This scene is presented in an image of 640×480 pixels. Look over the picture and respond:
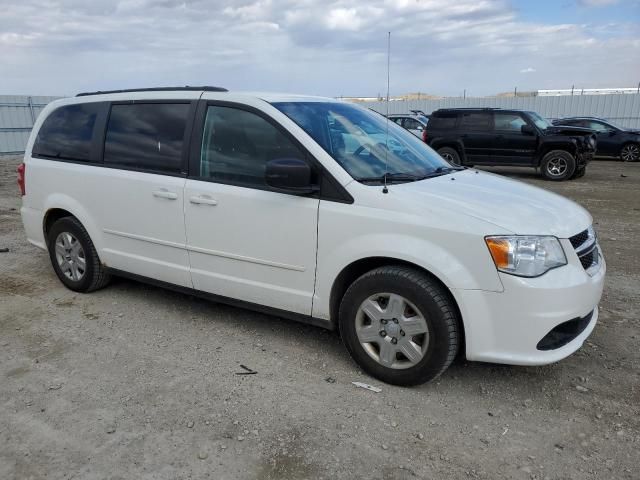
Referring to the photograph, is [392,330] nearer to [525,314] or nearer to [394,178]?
[525,314]

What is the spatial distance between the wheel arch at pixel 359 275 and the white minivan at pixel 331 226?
0.5 inches

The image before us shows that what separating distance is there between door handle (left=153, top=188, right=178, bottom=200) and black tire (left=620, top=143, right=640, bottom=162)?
1790 cm

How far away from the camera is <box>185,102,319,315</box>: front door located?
344 cm

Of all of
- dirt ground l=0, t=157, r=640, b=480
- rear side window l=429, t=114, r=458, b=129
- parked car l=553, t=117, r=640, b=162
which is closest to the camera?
dirt ground l=0, t=157, r=640, b=480

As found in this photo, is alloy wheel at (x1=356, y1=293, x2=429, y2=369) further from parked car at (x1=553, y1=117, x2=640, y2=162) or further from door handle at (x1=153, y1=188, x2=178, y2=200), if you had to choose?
parked car at (x1=553, y1=117, x2=640, y2=162)

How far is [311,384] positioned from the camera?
10.9ft

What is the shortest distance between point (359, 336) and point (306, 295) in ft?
1.50

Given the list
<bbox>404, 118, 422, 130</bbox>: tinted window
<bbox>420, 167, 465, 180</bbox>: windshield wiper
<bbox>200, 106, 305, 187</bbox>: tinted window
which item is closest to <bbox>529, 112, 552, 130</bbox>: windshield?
<bbox>404, 118, 422, 130</bbox>: tinted window

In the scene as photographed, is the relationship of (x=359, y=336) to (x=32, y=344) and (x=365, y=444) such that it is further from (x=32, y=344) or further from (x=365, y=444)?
(x=32, y=344)

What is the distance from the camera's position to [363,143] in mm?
3689

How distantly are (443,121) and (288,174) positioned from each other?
1186cm

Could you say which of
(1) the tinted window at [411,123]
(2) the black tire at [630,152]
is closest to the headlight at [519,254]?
(1) the tinted window at [411,123]

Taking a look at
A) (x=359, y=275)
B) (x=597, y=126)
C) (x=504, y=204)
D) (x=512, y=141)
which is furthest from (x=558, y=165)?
(x=359, y=275)

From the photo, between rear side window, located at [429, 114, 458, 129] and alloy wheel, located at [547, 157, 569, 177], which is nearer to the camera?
alloy wheel, located at [547, 157, 569, 177]
